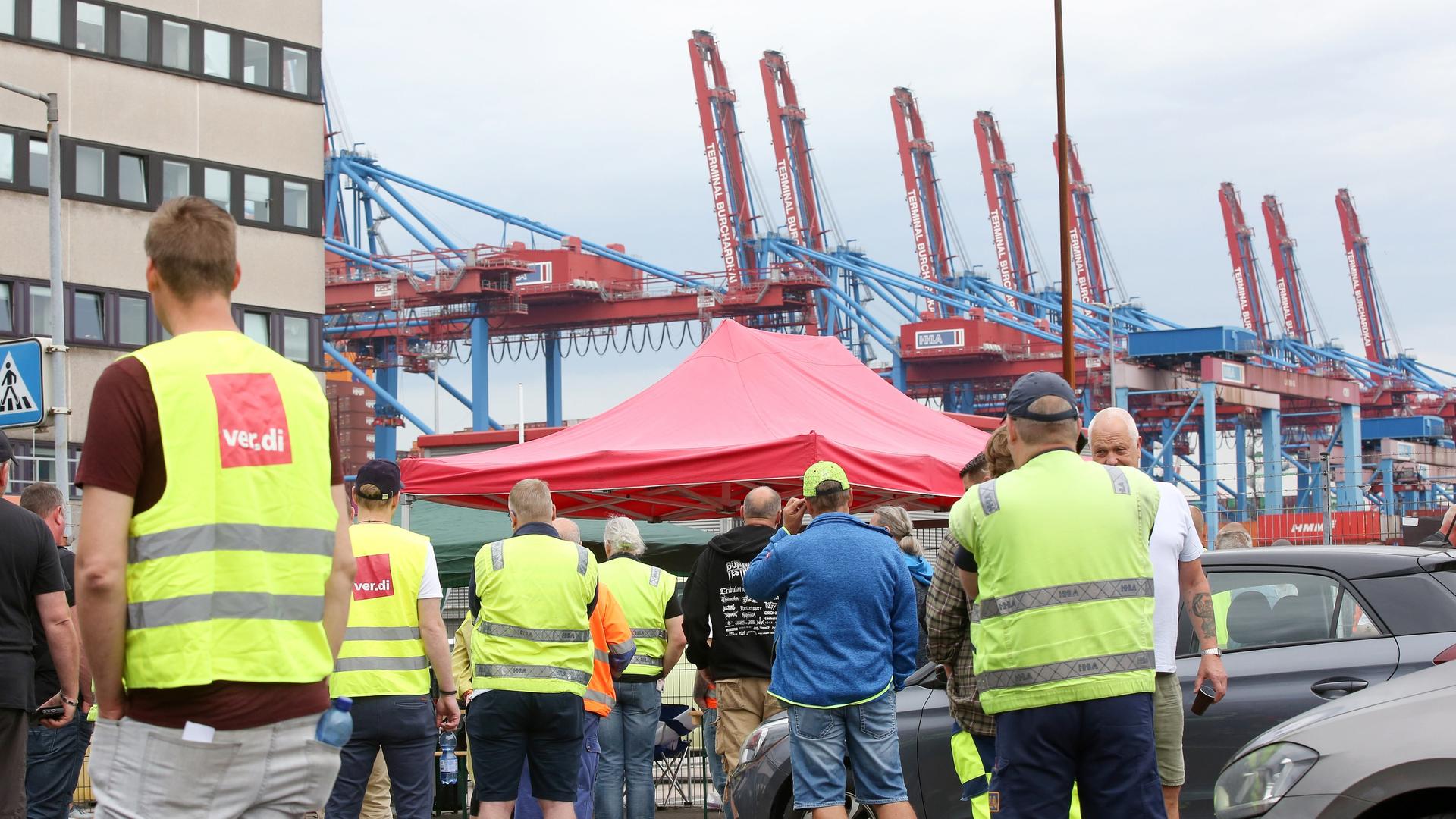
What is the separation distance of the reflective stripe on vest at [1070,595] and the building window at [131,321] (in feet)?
112

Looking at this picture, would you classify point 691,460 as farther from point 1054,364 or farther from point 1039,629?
point 1054,364

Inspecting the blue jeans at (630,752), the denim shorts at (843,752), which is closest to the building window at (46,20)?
the blue jeans at (630,752)

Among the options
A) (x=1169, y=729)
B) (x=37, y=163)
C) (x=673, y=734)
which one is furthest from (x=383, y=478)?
(x=37, y=163)

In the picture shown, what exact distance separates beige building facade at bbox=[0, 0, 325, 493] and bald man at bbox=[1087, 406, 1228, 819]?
30738 mm

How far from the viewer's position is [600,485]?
1042 cm

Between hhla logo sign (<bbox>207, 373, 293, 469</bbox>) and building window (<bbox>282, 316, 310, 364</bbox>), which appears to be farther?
building window (<bbox>282, 316, 310, 364</bbox>)

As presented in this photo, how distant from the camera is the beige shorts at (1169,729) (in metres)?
5.39

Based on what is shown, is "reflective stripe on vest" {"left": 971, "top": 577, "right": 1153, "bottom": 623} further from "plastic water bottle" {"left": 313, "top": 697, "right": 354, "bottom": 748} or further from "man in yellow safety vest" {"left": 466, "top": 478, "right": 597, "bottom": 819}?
"man in yellow safety vest" {"left": 466, "top": 478, "right": 597, "bottom": 819}

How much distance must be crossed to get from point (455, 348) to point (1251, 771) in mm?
59551

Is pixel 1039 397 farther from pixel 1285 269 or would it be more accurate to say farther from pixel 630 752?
pixel 1285 269

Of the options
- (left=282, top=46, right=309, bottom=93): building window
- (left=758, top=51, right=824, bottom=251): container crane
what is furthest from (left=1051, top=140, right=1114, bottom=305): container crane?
(left=282, top=46, right=309, bottom=93): building window

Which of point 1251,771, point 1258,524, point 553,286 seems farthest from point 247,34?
point 1251,771

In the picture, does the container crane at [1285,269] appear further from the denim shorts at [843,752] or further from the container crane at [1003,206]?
the denim shorts at [843,752]

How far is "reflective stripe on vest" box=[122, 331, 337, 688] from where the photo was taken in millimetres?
2922
